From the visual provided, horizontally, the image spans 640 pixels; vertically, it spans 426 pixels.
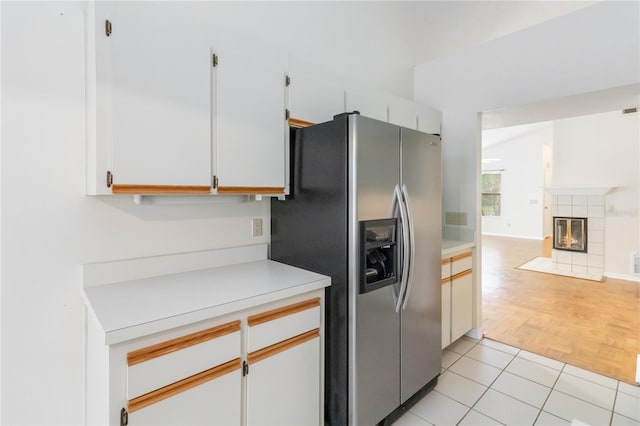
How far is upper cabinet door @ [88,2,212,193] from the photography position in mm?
1314

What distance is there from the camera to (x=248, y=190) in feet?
5.82

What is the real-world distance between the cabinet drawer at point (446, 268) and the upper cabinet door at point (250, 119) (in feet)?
4.81

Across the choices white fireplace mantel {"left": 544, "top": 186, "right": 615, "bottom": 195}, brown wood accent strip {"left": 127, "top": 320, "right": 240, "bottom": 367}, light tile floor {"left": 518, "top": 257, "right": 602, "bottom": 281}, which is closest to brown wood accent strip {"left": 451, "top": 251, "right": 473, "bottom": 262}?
brown wood accent strip {"left": 127, "top": 320, "right": 240, "bottom": 367}

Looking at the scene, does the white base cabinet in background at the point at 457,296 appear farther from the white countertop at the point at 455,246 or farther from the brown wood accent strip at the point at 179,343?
the brown wood accent strip at the point at 179,343

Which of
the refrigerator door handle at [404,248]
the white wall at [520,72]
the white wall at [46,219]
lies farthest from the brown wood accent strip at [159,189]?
the white wall at [520,72]

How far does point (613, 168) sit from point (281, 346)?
6442 mm

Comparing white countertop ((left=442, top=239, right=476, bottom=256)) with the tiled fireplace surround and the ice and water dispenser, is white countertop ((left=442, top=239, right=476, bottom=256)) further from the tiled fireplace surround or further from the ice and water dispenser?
the tiled fireplace surround

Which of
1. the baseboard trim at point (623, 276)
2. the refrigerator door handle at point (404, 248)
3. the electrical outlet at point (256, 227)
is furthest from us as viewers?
the baseboard trim at point (623, 276)

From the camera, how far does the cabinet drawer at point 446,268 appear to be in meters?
2.57

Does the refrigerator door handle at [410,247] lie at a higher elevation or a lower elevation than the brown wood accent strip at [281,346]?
higher

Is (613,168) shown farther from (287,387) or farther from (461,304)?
(287,387)

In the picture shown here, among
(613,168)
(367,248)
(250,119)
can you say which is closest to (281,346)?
(367,248)

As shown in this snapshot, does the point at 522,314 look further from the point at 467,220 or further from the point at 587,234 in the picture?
the point at 587,234

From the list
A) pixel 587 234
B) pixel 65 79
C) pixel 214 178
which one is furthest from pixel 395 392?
pixel 587 234
